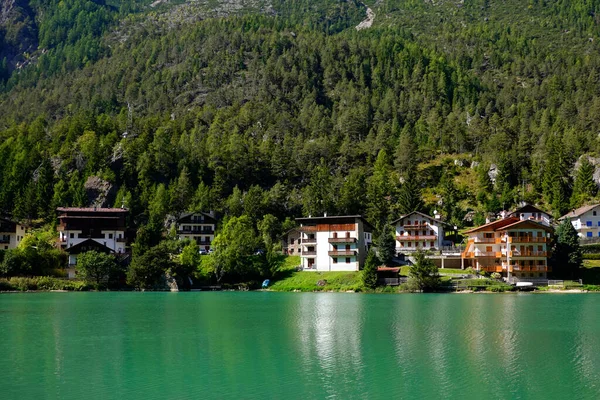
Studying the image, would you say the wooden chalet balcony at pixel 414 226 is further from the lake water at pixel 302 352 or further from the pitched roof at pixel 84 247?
the pitched roof at pixel 84 247

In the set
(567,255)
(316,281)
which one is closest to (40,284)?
(316,281)

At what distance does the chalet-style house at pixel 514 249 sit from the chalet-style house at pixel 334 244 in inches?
670

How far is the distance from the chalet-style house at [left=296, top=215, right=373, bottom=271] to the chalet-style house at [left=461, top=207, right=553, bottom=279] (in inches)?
670

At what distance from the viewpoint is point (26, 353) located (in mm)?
34094

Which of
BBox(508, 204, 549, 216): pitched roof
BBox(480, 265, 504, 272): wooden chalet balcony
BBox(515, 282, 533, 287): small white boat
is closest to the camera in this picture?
BBox(515, 282, 533, 287): small white boat

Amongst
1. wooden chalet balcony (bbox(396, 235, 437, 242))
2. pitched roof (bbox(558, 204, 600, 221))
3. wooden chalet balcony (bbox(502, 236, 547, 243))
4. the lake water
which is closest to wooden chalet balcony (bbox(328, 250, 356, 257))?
wooden chalet balcony (bbox(396, 235, 437, 242))

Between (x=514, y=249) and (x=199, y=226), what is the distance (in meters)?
57.9

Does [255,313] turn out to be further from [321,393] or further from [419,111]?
[419,111]

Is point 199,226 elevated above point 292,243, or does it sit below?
above

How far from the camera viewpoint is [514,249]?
88750 mm

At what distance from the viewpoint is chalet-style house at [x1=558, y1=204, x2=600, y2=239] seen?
4286 inches

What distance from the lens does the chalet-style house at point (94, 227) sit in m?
112

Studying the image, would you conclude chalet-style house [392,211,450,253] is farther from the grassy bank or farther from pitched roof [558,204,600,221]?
the grassy bank

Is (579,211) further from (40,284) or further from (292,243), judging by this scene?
(40,284)
